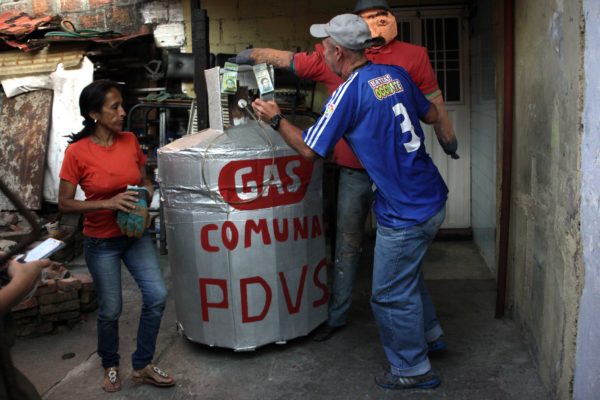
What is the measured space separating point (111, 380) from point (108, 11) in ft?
17.4

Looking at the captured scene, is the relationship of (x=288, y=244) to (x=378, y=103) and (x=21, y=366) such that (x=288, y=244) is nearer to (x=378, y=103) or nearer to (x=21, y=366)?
(x=378, y=103)

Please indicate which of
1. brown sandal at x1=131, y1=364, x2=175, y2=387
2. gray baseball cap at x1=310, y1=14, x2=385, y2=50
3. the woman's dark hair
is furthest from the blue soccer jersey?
brown sandal at x1=131, y1=364, x2=175, y2=387

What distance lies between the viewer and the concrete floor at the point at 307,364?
3889 mm

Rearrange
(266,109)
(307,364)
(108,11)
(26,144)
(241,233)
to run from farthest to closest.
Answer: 1. (108,11)
2. (26,144)
3. (307,364)
4. (241,233)
5. (266,109)

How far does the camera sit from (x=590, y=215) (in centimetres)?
299

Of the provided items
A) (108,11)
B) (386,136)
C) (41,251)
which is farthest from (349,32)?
(108,11)

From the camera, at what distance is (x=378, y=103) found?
354cm

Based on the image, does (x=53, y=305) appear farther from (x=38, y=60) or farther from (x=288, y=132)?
(x=38, y=60)

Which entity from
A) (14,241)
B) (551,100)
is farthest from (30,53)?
(551,100)

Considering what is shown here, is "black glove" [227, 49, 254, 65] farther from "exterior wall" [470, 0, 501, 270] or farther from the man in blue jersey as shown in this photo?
"exterior wall" [470, 0, 501, 270]

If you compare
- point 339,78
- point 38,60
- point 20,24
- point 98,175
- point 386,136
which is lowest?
point 98,175

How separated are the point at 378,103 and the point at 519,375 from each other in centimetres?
179

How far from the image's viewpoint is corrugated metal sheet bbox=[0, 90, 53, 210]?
767 cm

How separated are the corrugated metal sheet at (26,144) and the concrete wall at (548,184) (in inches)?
211
